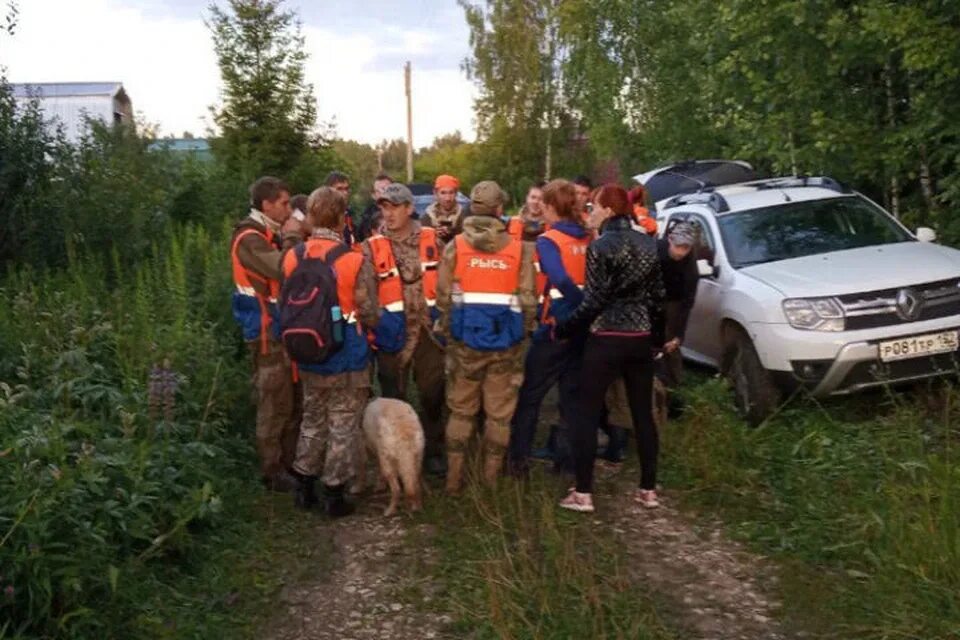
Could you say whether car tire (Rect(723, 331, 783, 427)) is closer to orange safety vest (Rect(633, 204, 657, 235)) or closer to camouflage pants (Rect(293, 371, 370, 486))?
orange safety vest (Rect(633, 204, 657, 235))

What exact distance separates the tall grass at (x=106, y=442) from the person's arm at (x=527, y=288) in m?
1.88

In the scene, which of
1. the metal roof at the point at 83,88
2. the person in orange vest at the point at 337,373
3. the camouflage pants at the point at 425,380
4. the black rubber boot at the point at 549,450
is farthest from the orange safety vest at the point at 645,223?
the metal roof at the point at 83,88

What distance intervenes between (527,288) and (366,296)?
964 millimetres

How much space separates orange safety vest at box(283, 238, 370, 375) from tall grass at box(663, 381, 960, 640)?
225 centimetres

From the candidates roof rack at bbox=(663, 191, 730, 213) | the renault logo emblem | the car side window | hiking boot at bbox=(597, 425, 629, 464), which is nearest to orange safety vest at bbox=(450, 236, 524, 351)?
hiking boot at bbox=(597, 425, 629, 464)

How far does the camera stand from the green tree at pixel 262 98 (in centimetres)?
1711

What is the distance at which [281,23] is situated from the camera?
17.2 meters

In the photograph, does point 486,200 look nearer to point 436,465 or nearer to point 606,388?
point 606,388

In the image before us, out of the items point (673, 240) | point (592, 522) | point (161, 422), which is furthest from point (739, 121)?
point (161, 422)

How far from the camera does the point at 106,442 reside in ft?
16.7

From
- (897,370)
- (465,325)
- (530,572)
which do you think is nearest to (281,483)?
(465,325)

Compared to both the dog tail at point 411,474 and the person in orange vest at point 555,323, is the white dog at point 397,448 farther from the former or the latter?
the person in orange vest at point 555,323

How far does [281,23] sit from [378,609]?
14.0 m

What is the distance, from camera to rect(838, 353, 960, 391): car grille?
23.4 ft
